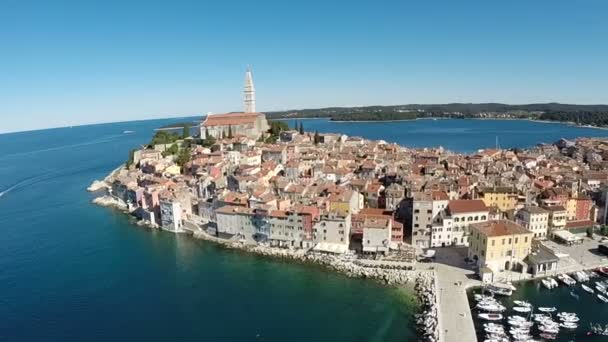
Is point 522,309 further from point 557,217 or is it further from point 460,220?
point 557,217

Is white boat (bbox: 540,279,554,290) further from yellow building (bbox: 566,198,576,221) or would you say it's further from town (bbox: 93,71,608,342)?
yellow building (bbox: 566,198,576,221)

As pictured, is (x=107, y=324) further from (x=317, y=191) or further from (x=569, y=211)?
(x=569, y=211)

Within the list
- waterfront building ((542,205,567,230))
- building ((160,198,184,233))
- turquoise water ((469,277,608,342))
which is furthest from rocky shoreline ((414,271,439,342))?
building ((160,198,184,233))

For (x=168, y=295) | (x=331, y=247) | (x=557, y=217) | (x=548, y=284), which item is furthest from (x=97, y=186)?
(x=557, y=217)

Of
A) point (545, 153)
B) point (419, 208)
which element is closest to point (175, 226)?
point (419, 208)

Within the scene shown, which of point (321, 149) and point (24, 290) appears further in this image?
point (321, 149)

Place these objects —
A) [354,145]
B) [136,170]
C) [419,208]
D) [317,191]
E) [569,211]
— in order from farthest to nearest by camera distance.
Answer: [354,145]
[136,170]
[317,191]
[569,211]
[419,208]

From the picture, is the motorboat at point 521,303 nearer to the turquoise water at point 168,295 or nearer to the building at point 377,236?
the turquoise water at point 168,295
